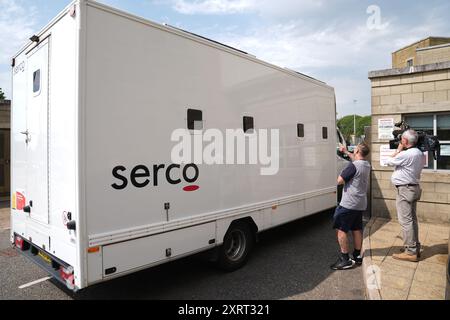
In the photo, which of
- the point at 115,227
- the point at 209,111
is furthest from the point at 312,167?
the point at 115,227

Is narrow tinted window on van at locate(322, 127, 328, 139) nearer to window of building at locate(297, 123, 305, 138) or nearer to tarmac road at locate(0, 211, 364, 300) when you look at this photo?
window of building at locate(297, 123, 305, 138)

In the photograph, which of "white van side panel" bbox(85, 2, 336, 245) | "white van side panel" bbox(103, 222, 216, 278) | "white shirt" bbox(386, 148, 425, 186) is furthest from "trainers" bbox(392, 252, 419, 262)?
"white van side panel" bbox(103, 222, 216, 278)

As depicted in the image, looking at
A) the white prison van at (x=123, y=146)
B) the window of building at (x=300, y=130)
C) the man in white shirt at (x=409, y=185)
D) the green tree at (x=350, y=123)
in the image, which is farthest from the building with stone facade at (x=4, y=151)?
the green tree at (x=350, y=123)

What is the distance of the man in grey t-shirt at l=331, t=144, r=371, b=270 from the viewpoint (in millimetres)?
4680

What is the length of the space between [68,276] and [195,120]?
2.17m

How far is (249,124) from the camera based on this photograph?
15.9 feet

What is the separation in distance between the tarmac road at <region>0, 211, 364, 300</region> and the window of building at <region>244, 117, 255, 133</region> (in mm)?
2005

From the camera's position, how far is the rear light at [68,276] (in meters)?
3.12

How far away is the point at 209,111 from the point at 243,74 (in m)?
0.95

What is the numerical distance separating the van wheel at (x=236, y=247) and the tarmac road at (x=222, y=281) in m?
0.13

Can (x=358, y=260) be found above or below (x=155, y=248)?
below

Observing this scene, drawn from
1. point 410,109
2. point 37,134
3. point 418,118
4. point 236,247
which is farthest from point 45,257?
point 418,118

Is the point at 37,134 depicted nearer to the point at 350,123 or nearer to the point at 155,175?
the point at 155,175
